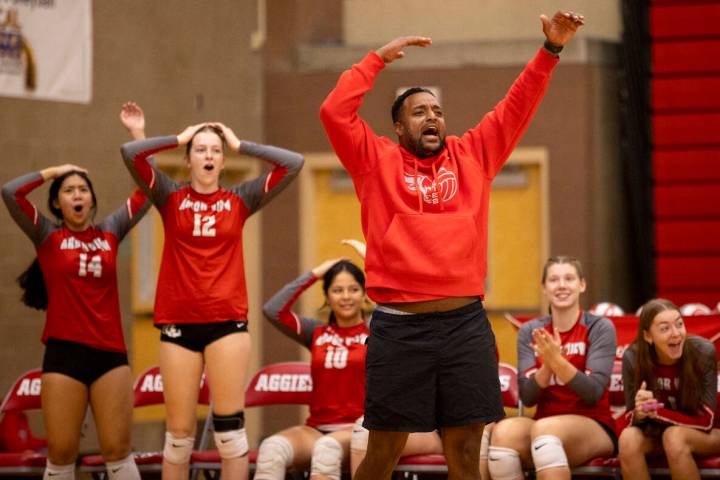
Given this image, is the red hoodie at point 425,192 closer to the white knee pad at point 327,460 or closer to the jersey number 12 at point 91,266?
the white knee pad at point 327,460

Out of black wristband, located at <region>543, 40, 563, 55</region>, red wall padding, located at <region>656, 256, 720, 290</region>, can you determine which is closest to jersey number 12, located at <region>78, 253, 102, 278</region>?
black wristband, located at <region>543, 40, 563, 55</region>

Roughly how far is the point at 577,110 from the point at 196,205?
4.89 metres

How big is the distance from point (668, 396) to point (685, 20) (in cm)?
491

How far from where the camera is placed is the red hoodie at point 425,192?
14.2 feet

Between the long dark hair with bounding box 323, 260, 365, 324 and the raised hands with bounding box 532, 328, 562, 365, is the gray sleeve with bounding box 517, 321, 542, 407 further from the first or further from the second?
the long dark hair with bounding box 323, 260, 365, 324

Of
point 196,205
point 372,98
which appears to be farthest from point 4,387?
point 372,98

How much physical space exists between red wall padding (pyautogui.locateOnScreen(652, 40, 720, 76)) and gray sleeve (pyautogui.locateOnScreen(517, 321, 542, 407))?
4487 mm

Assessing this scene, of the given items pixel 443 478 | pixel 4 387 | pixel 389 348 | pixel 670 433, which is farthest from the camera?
pixel 4 387

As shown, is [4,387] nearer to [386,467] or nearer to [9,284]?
[9,284]

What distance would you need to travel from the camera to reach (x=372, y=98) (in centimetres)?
A: 1033

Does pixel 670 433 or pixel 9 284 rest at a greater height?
pixel 9 284

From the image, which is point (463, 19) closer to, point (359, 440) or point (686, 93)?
point (686, 93)

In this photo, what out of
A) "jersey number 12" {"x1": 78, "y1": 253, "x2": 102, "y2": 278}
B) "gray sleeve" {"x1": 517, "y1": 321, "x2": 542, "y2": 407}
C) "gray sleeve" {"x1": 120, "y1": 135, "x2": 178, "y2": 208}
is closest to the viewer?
"gray sleeve" {"x1": 517, "y1": 321, "x2": 542, "y2": 407}

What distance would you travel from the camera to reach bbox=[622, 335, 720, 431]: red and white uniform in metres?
5.68
